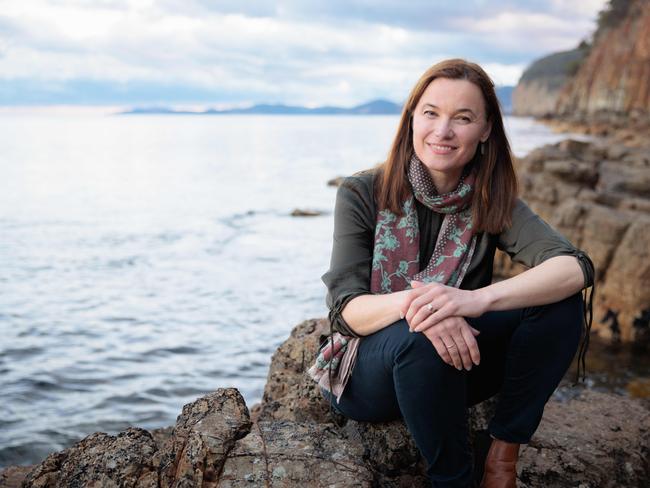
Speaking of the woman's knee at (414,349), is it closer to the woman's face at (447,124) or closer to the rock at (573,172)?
the woman's face at (447,124)

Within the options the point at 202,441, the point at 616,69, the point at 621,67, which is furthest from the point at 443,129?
the point at 616,69

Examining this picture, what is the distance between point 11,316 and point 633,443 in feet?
28.3

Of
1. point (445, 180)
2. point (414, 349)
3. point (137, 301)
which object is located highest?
point (445, 180)

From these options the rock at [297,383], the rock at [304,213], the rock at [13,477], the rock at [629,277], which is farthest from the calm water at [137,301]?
the rock at [629,277]

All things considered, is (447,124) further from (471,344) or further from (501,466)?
(501,466)

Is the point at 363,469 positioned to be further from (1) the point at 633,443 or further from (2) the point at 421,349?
(1) the point at 633,443

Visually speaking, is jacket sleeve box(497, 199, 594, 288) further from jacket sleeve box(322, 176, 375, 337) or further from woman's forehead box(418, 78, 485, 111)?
jacket sleeve box(322, 176, 375, 337)

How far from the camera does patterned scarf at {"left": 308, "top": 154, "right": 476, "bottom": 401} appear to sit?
303 cm

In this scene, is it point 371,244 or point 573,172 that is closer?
point 371,244

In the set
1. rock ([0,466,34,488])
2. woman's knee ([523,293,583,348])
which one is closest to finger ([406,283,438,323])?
woman's knee ([523,293,583,348])

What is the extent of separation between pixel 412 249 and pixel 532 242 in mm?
575

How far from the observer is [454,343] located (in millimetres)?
2557

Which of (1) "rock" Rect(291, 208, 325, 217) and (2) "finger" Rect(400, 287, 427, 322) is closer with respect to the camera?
(2) "finger" Rect(400, 287, 427, 322)

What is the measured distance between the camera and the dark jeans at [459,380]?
2.55 metres
